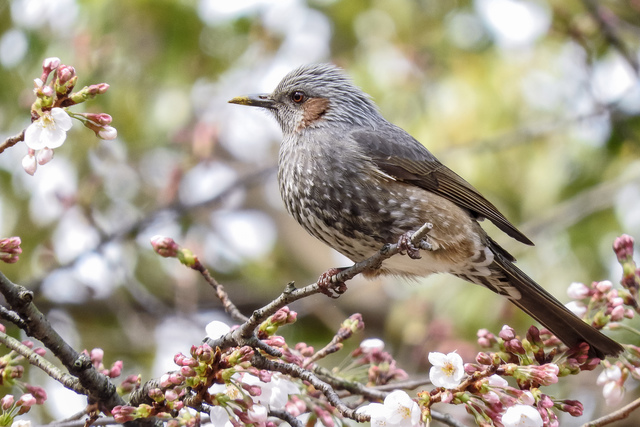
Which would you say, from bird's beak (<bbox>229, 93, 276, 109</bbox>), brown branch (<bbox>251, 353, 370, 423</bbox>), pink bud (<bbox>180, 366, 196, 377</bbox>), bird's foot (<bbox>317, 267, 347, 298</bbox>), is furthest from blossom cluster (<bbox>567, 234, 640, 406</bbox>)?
bird's beak (<bbox>229, 93, 276, 109</bbox>)

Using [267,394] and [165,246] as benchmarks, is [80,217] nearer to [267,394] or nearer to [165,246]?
[165,246]

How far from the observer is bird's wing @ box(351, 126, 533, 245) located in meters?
3.93

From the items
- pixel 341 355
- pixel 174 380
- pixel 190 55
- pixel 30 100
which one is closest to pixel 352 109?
pixel 190 55

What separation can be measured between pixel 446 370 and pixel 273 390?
649 millimetres

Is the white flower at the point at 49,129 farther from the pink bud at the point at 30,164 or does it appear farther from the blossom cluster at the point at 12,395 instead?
the blossom cluster at the point at 12,395

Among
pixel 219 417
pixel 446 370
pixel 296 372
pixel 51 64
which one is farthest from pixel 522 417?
pixel 51 64

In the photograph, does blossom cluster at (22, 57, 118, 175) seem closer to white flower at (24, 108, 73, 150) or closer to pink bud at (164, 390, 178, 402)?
white flower at (24, 108, 73, 150)

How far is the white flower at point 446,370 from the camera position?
2.18m

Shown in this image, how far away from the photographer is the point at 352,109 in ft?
14.7

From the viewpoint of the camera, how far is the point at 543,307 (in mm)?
3764

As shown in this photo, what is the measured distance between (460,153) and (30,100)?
313 centimetres

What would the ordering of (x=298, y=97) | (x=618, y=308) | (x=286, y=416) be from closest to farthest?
(x=286, y=416), (x=618, y=308), (x=298, y=97)

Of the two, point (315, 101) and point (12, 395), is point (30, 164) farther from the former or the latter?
point (315, 101)

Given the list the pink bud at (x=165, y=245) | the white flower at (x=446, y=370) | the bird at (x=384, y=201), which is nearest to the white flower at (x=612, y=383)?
the bird at (x=384, y=201)
